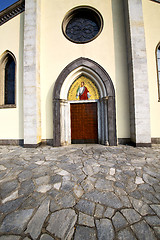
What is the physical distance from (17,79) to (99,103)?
4.38 m

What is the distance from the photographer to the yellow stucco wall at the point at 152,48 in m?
4.62

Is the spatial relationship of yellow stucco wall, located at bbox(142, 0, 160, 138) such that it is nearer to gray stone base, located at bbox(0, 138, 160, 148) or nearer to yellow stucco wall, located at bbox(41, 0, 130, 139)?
gray stone base, located at bbox(0, 138, 160, 148)

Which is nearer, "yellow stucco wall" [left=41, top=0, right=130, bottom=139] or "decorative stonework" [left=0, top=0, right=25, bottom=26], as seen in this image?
"yellow stucco wall" [left=41, top=0, right=130, bottom=139]

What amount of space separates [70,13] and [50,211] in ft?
26.5

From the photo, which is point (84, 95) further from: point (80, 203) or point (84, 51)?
point (80, 203)

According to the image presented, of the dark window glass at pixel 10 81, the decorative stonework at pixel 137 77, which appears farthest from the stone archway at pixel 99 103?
the dark window glass at pixel 10 81

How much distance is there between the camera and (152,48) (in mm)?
4758

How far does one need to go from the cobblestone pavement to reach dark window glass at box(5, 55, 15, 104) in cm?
433

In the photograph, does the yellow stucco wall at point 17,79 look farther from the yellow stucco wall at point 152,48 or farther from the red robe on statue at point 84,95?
the yellow stucco wall at point 152,48

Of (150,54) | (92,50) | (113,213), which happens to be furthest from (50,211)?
(150,54)

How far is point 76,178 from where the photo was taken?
2016 millimetres

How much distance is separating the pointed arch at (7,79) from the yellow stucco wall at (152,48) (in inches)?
276

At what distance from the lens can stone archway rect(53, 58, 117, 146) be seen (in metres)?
4.57

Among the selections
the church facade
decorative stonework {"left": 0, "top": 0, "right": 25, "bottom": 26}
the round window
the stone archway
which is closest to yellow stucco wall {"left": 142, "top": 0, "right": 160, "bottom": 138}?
the church facade
